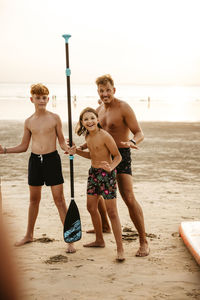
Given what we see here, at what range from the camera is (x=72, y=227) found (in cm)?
438

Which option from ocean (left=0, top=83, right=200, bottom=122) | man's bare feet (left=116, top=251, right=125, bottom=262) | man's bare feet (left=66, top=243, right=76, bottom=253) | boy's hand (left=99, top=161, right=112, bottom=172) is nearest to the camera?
boy's hand (left=99, top=161, right=112, bottom=172)

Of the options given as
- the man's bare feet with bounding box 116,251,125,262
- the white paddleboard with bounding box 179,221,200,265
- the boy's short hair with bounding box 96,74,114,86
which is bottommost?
the man's bare feet with bounding box 116,251,125,262

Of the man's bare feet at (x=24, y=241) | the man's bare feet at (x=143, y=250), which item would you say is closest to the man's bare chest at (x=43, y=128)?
the man's bare feet at (x=24, y=241)

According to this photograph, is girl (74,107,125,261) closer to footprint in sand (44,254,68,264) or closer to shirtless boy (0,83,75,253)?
shirtless boy (0,83,75,253)

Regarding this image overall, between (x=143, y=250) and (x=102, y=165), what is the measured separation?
116 centimetres

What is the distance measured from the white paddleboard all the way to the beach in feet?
0.40

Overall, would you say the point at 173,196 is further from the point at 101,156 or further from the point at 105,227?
the point at 101,156

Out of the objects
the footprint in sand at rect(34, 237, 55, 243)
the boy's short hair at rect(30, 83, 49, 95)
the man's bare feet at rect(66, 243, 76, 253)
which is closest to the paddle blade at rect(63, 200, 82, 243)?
the man's bare feet at rect(66, 243, 76, 253)

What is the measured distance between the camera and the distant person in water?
412 centimetres

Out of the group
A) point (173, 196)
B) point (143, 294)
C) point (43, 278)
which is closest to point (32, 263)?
point (43, 278)

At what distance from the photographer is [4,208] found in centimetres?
615

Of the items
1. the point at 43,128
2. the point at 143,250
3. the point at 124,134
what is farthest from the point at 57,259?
the point at 124,134

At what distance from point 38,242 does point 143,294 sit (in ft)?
5.79

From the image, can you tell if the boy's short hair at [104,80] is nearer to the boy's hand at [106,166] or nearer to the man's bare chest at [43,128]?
the man's bare chest at [43,128]
